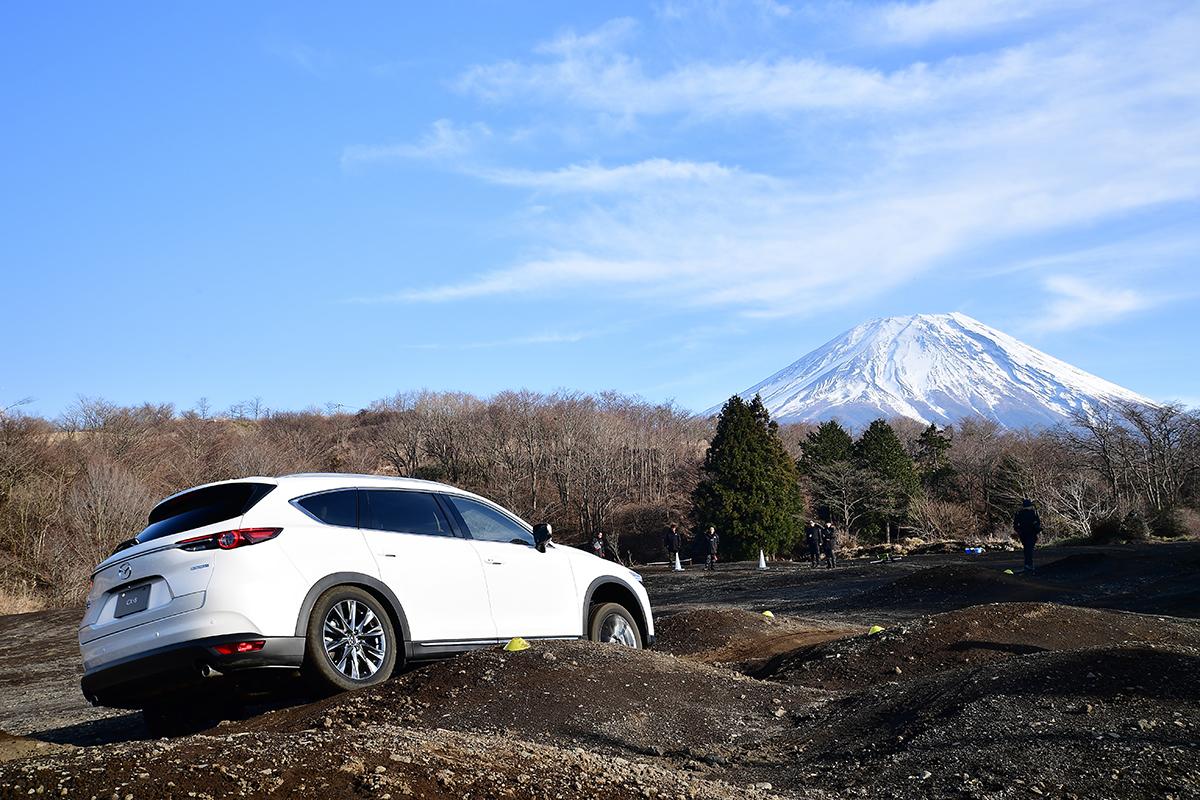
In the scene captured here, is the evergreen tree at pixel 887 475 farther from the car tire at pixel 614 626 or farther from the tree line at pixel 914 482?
the car tire at pixel 614 626

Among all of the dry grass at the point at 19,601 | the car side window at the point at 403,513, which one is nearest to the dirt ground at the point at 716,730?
the car side window at the point at 403,513

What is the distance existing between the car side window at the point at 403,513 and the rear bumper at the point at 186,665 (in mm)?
1211

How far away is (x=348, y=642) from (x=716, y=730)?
8.99ft

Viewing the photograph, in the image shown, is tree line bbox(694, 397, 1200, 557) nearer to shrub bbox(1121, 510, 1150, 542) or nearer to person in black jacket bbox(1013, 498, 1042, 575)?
shrub bbox(1121, 510, 1150, 542)

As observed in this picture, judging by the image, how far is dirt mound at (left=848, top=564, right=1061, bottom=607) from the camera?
21.4 meters

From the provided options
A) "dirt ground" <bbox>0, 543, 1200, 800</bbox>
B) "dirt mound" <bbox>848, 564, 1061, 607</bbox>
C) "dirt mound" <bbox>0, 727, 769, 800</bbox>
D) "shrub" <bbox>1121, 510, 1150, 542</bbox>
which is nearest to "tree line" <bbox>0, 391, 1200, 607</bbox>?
"shrub" <bbox>1121, 510, 1150, 542</bbox>

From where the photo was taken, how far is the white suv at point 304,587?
701cm

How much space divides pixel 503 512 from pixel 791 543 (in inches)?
1933

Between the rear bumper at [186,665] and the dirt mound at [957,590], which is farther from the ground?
the rear bumper at [186,665]

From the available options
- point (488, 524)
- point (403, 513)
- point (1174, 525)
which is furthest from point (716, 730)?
point (1174, 525)

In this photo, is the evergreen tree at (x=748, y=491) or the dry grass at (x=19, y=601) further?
the evergreen tree at (x=748, y=491)

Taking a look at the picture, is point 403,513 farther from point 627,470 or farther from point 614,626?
point 627,470

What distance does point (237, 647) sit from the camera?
6.94 metres

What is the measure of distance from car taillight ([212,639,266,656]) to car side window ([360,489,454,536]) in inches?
50.0
